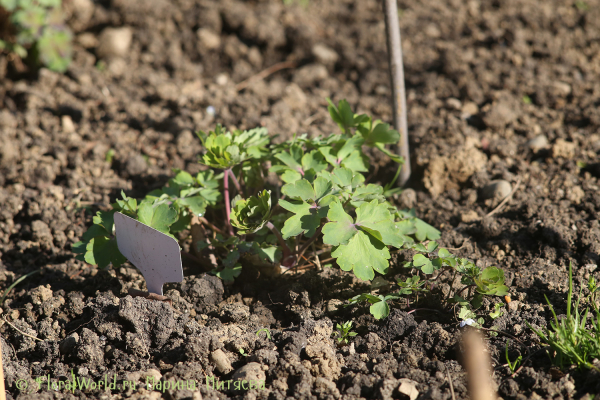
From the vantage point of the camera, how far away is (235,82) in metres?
3.69

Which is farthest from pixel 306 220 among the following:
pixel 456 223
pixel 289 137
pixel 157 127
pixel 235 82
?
pixel 235 82

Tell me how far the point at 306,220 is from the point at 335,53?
7.36 feet

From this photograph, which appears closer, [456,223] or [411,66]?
[456,223]

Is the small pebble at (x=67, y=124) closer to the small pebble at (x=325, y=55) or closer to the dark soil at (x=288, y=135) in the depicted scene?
the dark soil at (x=288, y=135)

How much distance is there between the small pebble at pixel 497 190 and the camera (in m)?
2.58

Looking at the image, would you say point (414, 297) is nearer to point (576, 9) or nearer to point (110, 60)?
point (110, 60)

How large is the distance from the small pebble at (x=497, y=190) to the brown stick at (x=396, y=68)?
44 cm

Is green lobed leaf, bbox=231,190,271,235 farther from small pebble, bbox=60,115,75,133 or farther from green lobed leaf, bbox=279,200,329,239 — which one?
small pebble, bbox=60,115,75,133

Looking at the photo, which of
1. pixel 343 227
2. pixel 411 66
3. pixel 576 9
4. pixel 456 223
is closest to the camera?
pixel 343 227

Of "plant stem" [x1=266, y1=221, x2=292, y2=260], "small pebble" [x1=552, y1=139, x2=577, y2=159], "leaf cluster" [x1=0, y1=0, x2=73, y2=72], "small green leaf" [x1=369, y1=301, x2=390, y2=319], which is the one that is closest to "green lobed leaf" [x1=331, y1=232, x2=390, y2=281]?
"small green leaf" [x1=369, y1=301, x2=390, y2=319]

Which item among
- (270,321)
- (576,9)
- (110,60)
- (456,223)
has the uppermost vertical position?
(576,9)

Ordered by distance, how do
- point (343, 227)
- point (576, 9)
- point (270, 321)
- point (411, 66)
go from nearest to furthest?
1. point (343, 227)
2. point (270, 321)
3. point (411, 66)
4. point (576, 9)

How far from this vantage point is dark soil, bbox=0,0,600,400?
5.98ft

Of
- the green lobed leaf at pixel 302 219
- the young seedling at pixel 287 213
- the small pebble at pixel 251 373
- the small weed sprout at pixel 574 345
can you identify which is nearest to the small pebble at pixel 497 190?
the young seedling at pixel 287 213
